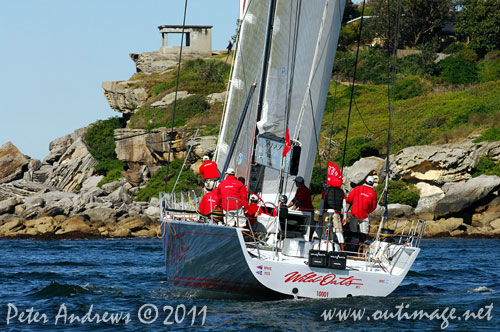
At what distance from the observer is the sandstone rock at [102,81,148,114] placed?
62.4m

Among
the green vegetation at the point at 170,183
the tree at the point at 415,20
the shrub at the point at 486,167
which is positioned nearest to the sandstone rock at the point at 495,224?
the shrub at the point at 486,167

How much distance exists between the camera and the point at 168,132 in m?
52.5

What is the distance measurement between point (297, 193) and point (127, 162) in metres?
41.1

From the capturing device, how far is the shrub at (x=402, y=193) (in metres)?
38.2

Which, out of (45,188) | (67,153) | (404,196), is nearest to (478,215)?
(404,196)

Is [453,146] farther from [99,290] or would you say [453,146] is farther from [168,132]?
[99,290]

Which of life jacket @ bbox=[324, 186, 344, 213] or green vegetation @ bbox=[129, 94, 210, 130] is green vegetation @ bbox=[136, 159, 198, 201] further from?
life jacket @ bbox=[324, 186, 344, 213]

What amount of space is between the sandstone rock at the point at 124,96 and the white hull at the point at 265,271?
161ft

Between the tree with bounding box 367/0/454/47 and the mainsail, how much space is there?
50015mm

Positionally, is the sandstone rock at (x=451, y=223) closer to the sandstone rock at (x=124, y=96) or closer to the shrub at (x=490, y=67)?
the shrub at (x=490, y=67)

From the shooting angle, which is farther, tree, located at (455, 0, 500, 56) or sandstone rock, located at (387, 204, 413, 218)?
tree, located at (455, 0, 500, 56)

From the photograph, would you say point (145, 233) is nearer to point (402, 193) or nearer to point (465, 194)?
point (402, 193)

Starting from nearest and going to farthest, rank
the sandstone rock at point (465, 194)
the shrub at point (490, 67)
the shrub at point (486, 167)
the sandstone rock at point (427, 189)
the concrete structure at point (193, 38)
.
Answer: the sandstone rock at point (465, 194) < the shrub at point (486, 167) < the sandstone rock at point (427, 189) < the shrub at point (490, 67) < the concrete structure at point (193, 38)

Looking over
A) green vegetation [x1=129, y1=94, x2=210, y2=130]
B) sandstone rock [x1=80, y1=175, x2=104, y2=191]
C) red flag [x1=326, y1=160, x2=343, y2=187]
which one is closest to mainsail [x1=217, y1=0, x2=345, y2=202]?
red flag [x1=326, y1=160, x2=343, y2=187]
